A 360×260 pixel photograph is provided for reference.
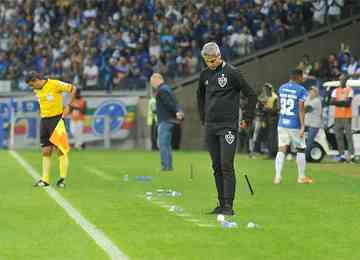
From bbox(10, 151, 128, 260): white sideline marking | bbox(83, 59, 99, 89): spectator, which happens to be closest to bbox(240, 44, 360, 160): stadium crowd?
bbox(83, 59, 99, 89): spectator

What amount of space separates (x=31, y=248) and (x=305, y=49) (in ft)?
91.7

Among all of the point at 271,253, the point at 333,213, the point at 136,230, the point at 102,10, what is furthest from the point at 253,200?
the point at 102,10

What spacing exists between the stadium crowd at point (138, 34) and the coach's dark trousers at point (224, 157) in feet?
78.5

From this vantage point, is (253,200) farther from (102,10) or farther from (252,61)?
(102,10)

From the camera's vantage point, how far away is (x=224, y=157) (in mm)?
13719

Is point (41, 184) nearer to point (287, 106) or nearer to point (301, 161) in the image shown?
point (287, 106)

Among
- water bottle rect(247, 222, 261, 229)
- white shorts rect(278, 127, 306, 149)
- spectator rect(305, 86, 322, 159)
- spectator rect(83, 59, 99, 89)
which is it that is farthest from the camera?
spectator rect(83, 59, 99, 89)

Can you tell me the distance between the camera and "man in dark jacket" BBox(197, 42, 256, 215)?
1374 centimetres

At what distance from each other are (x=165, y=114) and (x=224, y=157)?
33.8 feet

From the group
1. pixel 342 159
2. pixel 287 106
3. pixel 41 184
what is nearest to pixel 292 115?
pixel 287 106

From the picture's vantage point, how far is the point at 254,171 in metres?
23.6

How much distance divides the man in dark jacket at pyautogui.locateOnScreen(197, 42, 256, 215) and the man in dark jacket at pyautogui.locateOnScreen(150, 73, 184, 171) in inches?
376

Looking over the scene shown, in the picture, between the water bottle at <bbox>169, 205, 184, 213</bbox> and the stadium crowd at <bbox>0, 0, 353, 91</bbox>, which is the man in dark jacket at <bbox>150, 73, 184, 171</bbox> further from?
the stadium crowd at <bbox>0, 0, 353, 91</bbox>

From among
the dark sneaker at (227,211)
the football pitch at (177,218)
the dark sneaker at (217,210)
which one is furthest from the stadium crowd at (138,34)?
the dark sneaker at (227,211)
